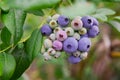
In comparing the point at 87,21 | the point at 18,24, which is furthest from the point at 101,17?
the point at 18,24

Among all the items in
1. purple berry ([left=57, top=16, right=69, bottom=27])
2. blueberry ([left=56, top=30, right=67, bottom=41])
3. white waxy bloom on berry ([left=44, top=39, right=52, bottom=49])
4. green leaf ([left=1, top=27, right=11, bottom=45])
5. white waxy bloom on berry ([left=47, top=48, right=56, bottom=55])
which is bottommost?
green leaf ([left=1, top=27, right=11, bottom=45])

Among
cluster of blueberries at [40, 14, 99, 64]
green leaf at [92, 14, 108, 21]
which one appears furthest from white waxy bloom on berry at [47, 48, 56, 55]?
green leaf at [92, 14, 108, 21]

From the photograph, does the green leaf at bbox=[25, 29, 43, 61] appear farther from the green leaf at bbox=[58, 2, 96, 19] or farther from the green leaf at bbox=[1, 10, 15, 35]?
the green leaf at bbox=[58, 2, 96, 19]

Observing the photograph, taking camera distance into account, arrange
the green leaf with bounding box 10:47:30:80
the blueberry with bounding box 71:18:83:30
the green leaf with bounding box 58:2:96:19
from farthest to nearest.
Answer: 1. the green leaf with bounding box 10:47:30:80
2. the blueberry with bounding box 71:18:83:30
3. the green leaf with bounding box 58:2:96:19

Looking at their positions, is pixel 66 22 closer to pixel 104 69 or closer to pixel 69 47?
pixel 69 47

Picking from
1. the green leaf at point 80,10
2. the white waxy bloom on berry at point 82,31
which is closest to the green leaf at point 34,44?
the white waxy bloom on berry at point 82,31
